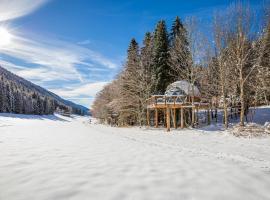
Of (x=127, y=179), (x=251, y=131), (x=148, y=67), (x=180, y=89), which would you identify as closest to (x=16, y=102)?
(x=148, y=67)

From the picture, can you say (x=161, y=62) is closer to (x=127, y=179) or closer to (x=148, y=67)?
(x=148, y=67)

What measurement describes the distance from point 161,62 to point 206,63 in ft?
24.9

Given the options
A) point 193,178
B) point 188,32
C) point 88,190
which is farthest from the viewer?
point 188,32

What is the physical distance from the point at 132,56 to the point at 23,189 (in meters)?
32.6

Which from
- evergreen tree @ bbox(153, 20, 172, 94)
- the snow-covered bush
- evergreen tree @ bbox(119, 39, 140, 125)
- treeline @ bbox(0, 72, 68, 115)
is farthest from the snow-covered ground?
treeline @ bbox(0, 72, 68, 115)

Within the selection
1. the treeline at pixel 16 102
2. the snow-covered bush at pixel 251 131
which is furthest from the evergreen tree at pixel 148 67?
the treeline at pixel 16 102

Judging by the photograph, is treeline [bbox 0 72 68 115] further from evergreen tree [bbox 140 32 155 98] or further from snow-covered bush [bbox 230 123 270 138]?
snow-covered bush [bbox 230 123 270 138]

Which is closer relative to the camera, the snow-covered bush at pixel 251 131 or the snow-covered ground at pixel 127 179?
the snow-covered ground at pixel 127 179

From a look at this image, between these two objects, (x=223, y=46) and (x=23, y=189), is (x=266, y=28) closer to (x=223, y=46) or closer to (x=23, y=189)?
(x=223, y=46)

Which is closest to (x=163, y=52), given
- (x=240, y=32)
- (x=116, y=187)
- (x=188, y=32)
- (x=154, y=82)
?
(x=154, y=82)

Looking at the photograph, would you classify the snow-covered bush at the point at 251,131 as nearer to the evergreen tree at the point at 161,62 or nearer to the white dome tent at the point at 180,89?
the white dome tent at the point at 180,89

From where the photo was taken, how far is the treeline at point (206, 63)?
74.1ft

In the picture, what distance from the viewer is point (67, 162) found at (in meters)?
7.04

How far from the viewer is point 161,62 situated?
3462 cm
